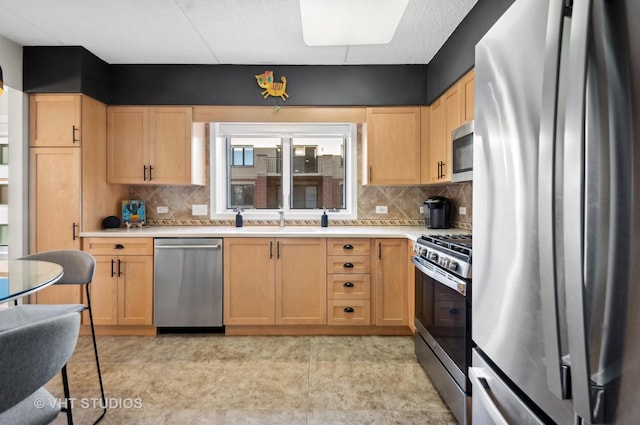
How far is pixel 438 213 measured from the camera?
10.2 ft

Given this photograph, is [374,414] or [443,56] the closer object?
[374,414]

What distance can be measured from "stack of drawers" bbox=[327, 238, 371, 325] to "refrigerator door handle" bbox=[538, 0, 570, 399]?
220 centimetres

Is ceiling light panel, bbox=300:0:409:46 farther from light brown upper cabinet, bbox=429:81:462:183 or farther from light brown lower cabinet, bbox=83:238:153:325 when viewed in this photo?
light brown lower cabinet, bbox=83:238:153:325

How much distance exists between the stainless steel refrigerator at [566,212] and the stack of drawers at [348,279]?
191 centimetres

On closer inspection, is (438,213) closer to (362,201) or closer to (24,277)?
(362,201)

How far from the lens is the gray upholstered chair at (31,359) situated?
2.34 feet

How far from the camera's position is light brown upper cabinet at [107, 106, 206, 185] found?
3.21 meters

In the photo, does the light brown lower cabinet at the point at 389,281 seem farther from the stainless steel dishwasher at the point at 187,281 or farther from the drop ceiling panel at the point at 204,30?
the drop ceiling panel at the point at 204,30

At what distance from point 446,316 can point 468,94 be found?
1550 millimetres

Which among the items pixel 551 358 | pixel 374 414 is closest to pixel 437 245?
pixel 374 414

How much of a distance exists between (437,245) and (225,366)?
1.68 metres

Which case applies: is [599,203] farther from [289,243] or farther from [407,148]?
[407,148]

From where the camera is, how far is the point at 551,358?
735 millimetres

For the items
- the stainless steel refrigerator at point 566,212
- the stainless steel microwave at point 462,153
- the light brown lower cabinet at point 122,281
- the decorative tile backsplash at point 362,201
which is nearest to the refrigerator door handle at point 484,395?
the stainless steel refrigerator at point 566,212
